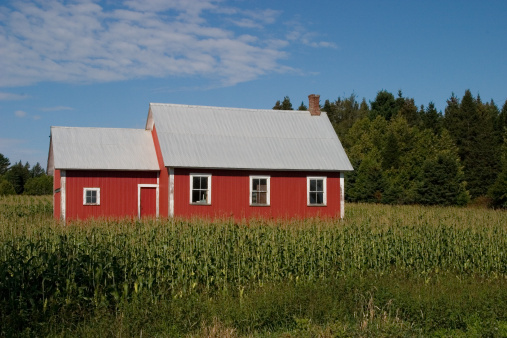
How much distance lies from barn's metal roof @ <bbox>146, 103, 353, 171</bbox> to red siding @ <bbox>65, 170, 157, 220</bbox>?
2491 millimetres

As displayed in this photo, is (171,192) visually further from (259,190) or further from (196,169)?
(259,190)

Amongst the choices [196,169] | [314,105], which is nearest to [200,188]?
[196,169]

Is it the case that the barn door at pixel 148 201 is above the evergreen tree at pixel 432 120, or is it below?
below

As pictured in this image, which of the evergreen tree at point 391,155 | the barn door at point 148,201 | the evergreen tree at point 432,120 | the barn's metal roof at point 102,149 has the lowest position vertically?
the barn door at point 148,201

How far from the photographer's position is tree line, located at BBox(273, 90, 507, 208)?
148 feet

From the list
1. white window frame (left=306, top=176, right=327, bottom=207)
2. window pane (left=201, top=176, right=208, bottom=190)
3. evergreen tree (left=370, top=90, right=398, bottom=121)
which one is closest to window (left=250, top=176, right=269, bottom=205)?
white window frame (left=306, top=176, right=327, bottom=207)

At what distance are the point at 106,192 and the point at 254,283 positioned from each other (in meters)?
14.3

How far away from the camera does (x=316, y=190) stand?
2703 centimetres

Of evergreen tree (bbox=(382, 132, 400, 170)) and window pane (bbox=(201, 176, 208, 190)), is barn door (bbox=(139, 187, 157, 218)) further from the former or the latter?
evergreen tree (bbox=(382, 132, 400, 170))

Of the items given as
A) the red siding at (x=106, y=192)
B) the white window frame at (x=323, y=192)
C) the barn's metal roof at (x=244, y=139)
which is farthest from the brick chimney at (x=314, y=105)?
the red siding at (x=106, y=192)

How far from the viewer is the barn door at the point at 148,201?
2633 centimetres

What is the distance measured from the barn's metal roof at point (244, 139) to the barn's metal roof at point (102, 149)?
142 cm

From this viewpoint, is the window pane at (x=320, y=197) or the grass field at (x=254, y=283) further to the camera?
the window pane at (x=320, y=197)

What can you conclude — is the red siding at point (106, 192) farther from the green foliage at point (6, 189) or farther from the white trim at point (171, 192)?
the green foliage at point (6, 189)
